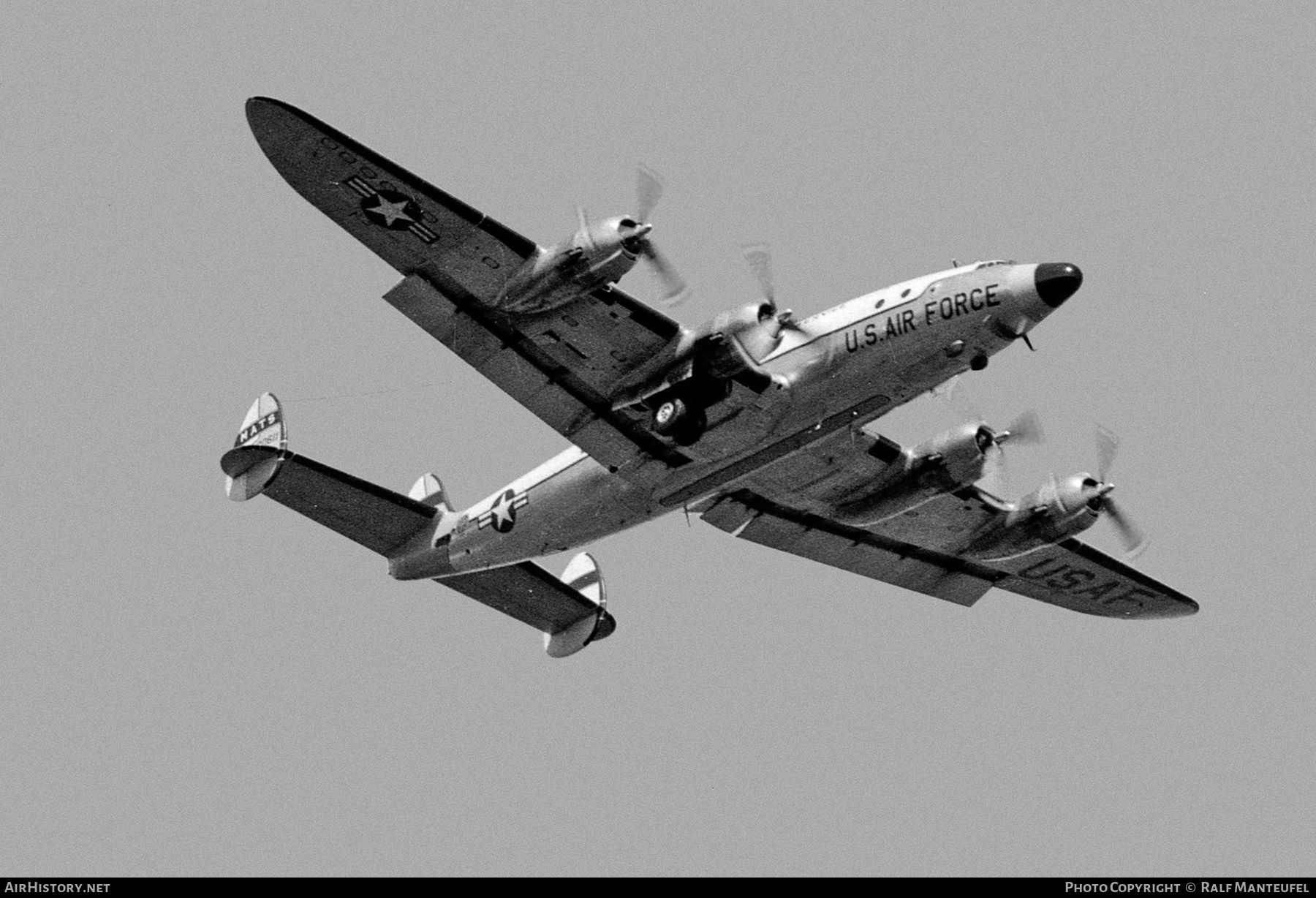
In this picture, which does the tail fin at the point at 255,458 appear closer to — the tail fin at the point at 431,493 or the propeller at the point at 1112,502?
the tail fin at the point at 431,493

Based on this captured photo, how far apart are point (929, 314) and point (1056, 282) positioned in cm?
185

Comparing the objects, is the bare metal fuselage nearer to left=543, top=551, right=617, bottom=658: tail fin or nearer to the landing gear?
the landing gear

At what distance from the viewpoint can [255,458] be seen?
1180 inches

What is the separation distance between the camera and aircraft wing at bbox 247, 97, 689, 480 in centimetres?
2562

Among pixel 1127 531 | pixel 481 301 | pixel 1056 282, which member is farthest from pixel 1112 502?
pixel 481 301

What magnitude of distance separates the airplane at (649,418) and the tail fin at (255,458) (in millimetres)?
33

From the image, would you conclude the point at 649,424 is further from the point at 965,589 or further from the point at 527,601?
the point at 965,589

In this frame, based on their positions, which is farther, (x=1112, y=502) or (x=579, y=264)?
(x=1112, y=502)

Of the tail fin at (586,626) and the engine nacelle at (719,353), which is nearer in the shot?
the engine nacelle at (719,353)

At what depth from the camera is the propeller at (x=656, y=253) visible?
26500mm

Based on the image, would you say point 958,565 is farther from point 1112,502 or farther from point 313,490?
point 313,490

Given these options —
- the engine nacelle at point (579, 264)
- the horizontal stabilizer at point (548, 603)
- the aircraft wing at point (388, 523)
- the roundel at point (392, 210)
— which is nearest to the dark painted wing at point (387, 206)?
the roundel at point (392, 210)
